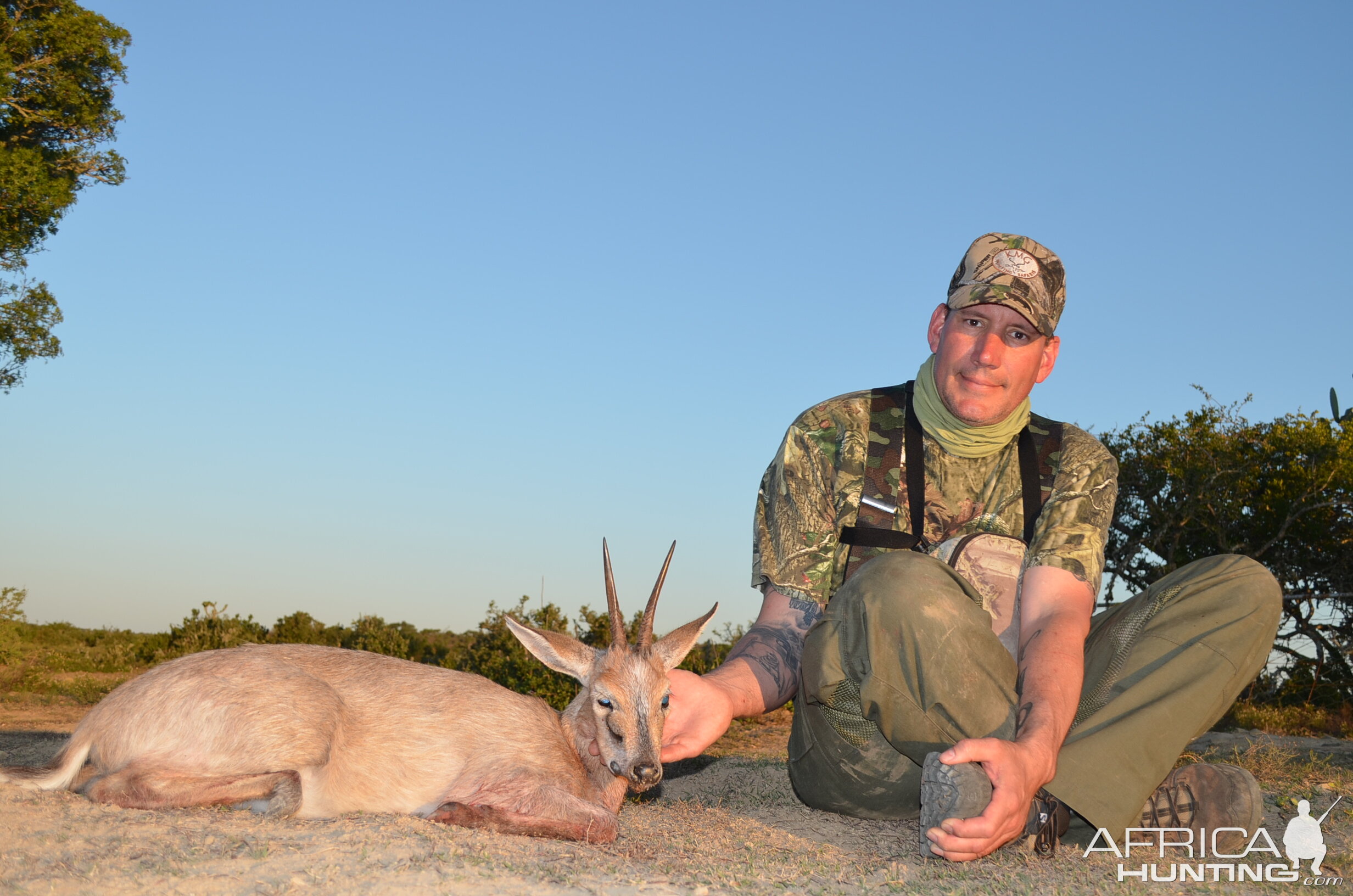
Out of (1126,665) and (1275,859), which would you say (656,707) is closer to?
(1126,665)

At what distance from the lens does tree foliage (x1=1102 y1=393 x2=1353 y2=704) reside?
46.1 ft

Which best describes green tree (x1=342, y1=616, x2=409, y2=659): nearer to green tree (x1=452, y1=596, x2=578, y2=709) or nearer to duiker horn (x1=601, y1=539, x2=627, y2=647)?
green tree (x1=452, y1=596, x2=578, y2=709)

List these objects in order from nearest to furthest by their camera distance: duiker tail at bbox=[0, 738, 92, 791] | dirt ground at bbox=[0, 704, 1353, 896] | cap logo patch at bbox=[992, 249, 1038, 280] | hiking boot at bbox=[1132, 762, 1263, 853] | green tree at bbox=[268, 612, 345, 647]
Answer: dirt ground at bbox=[0, 704, 1353, 896]
hiking boot at bbox=[1132, 762, 1263, 853]
duiker tail at bbox=[0, 738, 92, 791]
cap logo patch at bbox=[992, 249, 1038, 280]
green tree at bbox=[268, 612, 345, 647]

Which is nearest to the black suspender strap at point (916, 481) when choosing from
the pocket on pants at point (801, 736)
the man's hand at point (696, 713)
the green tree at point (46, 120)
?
the pocket on pants at point (801, 736)

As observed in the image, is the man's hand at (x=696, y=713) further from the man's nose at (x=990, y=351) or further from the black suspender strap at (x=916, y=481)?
the man's nose at (x=990, y=351)

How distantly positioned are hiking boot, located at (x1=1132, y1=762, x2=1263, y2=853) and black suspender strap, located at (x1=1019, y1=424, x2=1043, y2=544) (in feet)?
4.15

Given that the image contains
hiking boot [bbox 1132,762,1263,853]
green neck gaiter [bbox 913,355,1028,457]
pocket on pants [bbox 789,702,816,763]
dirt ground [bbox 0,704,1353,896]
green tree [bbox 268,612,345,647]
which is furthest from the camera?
green tree [bbox 268,612,345,647]

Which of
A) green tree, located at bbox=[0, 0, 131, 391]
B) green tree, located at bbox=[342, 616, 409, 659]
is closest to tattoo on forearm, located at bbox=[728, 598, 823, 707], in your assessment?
green tree, located at bbox=[342, 616, 409, 659]

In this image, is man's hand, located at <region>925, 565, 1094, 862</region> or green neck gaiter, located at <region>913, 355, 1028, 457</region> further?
green neck gaiter, located at <region>913, 355, 1028, 457</region>

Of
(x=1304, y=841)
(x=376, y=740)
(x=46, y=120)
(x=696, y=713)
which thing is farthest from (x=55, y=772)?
(x=46, y=120)

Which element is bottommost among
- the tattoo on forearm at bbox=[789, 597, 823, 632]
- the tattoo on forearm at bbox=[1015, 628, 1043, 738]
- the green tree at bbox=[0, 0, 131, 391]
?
the tattoo on forearm at bbox=[1015, 628, 1043, 738]

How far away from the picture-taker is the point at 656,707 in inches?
210

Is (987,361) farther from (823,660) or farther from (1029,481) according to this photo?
(823,660)

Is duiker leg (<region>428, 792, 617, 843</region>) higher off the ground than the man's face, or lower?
lower
